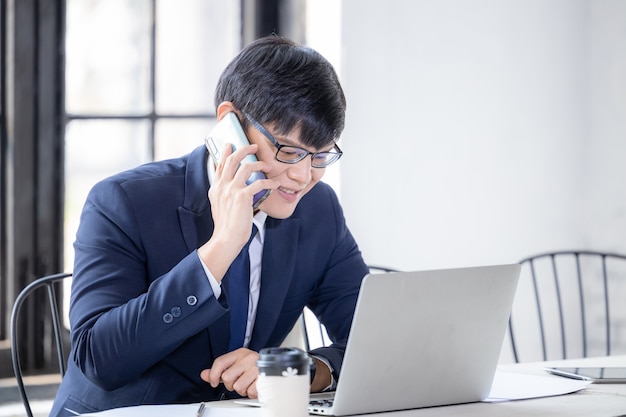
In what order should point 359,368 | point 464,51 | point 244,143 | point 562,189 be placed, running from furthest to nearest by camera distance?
point 562,189, point 464,51, point 244,143, point 359,368

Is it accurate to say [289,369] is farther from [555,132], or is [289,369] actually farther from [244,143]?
[555,132]

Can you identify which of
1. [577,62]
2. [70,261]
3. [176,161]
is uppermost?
[577,62]

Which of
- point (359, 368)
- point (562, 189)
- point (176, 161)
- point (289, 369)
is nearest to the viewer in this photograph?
point (289, 369)

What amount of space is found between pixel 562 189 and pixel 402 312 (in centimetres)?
191

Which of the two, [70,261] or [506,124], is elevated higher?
[506,124]

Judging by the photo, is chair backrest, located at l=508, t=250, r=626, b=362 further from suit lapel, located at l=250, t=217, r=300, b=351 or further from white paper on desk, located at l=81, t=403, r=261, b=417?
white paper on desk, located at l=81, t=403, r=261, b=417

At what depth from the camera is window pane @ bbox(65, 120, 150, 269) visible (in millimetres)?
2504

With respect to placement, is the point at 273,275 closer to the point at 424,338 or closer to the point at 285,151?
the point at 285,151

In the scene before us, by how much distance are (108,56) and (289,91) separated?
1.22 metres

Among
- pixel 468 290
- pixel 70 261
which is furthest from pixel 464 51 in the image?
pixel 468 290

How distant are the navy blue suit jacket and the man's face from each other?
0.12m

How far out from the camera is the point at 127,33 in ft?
8.37

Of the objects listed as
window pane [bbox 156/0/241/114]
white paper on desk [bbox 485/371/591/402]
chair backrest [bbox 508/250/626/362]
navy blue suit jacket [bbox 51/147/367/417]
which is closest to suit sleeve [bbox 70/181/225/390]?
navy blue suit jacket [bbox 51/147/367/417]

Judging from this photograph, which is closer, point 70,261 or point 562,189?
point 70,261
